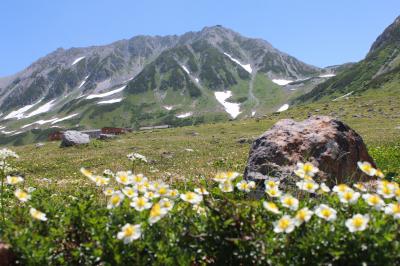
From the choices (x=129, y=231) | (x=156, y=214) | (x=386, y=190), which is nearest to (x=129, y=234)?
(x=129, y=231)

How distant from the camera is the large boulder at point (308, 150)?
13391 mm

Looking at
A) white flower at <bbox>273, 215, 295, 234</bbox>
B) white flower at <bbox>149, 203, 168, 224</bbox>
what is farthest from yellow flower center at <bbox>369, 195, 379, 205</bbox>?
white flower at <bbox>149, 203, 168, 224</bbox>

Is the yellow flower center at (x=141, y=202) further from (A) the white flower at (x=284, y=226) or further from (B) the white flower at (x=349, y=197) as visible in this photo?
(B) the white flower at (x=349, y=197)

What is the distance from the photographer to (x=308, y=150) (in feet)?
44.9

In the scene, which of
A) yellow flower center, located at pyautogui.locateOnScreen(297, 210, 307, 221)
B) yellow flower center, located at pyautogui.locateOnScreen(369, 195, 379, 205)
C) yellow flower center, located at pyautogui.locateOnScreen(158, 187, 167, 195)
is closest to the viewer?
yellow flower center, located at pyautogui.locateOnScreen(297, 210, 307, 221)

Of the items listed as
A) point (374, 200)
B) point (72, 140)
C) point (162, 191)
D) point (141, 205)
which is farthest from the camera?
point (72, 140)

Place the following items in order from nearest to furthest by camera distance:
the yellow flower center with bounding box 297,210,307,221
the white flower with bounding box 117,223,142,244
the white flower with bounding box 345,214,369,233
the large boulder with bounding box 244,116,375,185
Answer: the white flower with bounding box 345,214,369,233 → the white flower with bounding box 117,223,142,244 → the yellow flower center with bounding box 297,210,307,221 → the large boulder with bounding box 244,116,375,185

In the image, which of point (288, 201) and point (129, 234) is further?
point (288, 201)

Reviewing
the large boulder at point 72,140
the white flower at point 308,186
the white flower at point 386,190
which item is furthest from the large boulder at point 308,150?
the large boulder at point 72,140

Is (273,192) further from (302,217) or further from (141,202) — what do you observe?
(141,202)

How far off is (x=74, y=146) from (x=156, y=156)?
17.1 m

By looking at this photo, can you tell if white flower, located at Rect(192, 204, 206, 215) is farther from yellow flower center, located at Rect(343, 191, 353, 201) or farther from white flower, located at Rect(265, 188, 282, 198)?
yellow flower center, located at Rect(343, 191, 353, 201)

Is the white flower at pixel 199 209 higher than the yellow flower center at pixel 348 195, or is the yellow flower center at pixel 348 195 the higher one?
the yellow flower center at pixel 348 195

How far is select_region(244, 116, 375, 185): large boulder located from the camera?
43.9 feet
